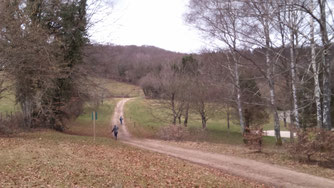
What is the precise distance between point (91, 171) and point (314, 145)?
9.13 meters

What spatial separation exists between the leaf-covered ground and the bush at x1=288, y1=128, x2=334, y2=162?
3.93 m

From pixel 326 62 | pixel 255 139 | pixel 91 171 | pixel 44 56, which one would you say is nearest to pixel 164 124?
pixel 255 139

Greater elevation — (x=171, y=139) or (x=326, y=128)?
(x=326, y=128)

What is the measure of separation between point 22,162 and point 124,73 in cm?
5652

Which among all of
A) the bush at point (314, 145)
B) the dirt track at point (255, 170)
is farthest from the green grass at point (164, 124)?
the bush at point (314, 145)

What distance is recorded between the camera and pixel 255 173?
11242 millimetres

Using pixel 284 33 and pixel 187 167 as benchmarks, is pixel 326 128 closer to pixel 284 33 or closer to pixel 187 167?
pixel 284 33

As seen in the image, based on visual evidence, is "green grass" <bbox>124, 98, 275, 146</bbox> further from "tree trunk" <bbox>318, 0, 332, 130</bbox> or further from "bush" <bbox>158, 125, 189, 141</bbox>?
"tree trunk" <bbox>318, 0, 332, 130</bbox>

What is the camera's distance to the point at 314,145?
12.1m

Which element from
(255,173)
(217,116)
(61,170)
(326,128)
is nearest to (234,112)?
(217,116)

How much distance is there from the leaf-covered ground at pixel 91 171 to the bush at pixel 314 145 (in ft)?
12.9

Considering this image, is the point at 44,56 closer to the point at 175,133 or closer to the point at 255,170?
the point at 175,133

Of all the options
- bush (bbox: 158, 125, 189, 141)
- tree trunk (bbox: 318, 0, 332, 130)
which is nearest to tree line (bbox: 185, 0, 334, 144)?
tree trunk (bbox: 318, 0, 332, 130)

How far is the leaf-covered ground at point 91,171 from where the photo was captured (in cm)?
783
